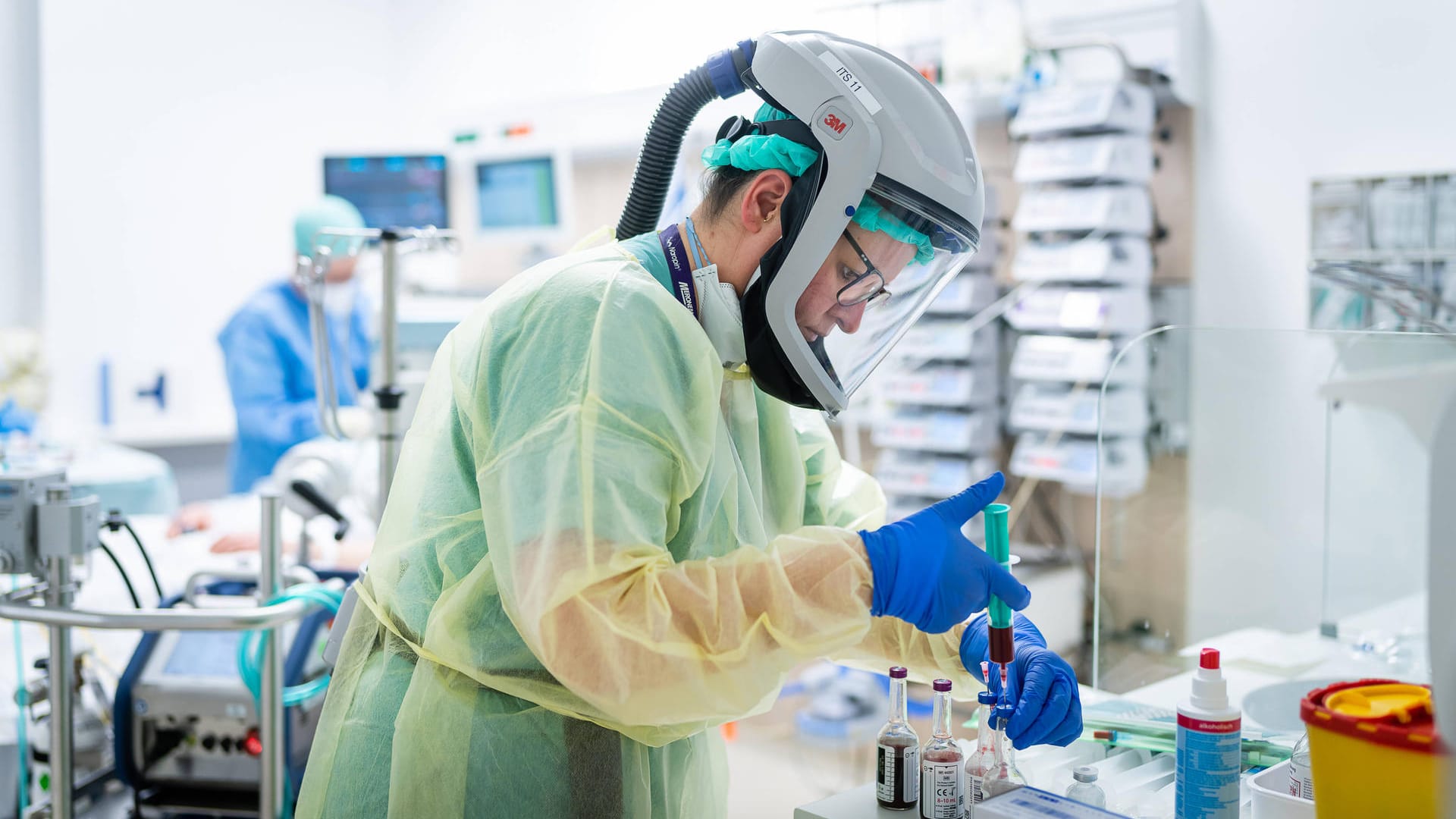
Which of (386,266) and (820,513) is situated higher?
(386,266)

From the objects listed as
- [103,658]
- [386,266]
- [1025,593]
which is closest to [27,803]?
[103,658]

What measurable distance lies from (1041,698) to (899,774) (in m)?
0.17

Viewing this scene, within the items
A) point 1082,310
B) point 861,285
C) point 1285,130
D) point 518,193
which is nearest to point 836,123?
point 861,285

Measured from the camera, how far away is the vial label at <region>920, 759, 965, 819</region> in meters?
1.18

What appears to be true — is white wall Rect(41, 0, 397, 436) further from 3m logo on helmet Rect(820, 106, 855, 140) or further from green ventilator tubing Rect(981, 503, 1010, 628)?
green ventilator tubing Rect(981, 503, 1010, 628)

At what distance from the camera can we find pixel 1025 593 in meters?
1.14

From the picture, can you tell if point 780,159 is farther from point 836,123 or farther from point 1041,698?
point 1041,698

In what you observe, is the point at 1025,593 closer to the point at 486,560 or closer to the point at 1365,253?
the point at 486,560

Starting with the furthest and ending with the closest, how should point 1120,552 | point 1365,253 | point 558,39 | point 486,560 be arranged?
point 558,39
point 1365,253
point 1120,552
point 486,560

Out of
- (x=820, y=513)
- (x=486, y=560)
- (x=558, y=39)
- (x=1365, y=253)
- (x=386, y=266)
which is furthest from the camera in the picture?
(x=558, y=39)

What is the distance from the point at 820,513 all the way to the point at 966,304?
2532mm

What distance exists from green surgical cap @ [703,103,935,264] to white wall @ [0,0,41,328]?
197 inches

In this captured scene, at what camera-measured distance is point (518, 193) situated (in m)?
4.79

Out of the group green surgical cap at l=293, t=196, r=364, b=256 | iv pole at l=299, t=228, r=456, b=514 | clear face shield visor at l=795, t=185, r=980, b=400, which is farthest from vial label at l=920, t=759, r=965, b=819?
green surgical cap at l=293, t=196, r=364, b=256
